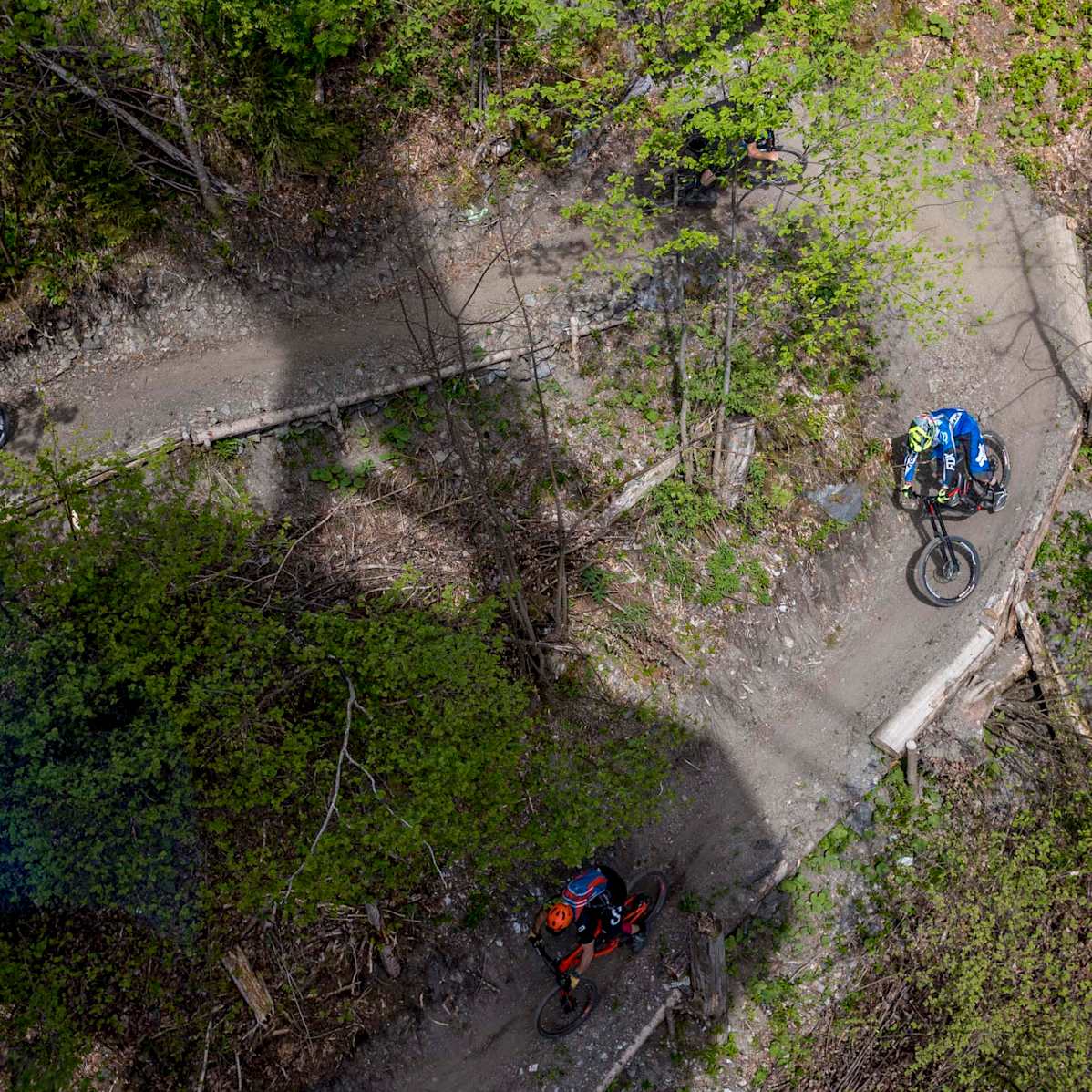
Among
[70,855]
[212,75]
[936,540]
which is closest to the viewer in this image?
[70,855]

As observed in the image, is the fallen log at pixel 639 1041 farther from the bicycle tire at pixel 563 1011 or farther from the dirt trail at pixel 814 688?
the bicycle tire at pixel 563 1011

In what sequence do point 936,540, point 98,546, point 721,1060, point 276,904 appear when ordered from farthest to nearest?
point 936,540 < point 721,1060 < point 276,904 < point 98,546

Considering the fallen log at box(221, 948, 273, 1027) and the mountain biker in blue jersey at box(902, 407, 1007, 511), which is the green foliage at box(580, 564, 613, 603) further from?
the fallen log at box(221, 948, 273, 1027)

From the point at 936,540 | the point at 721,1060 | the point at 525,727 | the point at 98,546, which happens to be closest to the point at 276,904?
the point at 525,727

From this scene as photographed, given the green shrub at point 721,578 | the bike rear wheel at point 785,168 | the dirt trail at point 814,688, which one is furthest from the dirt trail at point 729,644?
the bike rear wheel at point 785,168

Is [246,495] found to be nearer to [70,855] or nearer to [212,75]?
[70,855]

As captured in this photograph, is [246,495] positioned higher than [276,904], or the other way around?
[246,495]

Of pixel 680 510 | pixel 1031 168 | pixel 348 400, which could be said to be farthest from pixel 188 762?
pixel 1031 168
